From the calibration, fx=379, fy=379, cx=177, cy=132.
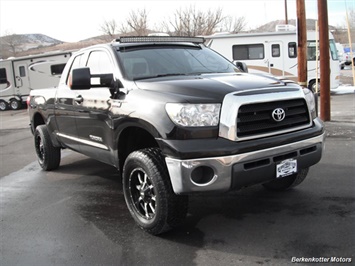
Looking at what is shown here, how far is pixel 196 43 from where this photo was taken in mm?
5312

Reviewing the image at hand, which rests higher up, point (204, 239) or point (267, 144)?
point (267, 144)

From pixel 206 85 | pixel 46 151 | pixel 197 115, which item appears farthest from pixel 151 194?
pixel 46 151

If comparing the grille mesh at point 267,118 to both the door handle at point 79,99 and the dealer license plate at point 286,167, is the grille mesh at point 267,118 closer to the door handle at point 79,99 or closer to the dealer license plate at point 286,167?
the dealer license plate at point 286,167

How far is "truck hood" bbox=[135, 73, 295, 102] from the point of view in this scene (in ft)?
11.1

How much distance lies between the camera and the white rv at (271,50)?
57.7 ft

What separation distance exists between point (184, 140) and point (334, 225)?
179cm

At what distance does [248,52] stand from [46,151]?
522 inches

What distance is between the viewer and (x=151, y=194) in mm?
3816

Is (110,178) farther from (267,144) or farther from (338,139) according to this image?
(338,139)

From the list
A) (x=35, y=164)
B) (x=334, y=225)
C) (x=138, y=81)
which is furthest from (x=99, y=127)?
(x=35, y=164)

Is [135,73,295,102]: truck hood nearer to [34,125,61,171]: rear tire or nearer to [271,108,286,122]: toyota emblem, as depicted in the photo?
[271,108,286,122]: toyota emblem

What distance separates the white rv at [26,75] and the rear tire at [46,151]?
16530 mm

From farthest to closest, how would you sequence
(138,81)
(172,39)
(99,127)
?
(172,39) → (99,127) → (138,81)
